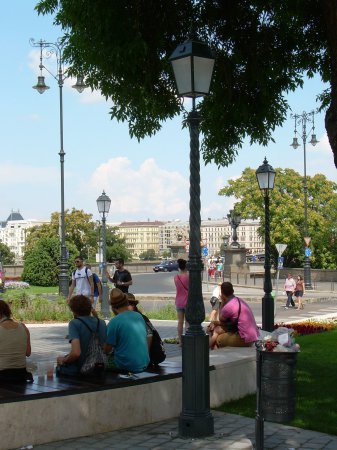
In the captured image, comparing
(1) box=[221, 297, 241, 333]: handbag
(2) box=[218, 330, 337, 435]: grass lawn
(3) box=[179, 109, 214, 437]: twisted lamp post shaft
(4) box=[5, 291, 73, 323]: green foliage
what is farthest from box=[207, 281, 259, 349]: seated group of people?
(4) box=[5, 291, 73, 323]: green foliage

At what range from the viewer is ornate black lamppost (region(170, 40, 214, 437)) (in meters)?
6.98

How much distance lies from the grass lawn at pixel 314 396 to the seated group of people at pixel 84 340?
1.32 metres

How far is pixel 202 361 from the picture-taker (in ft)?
23.0

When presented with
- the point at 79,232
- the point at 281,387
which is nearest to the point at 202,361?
the point at 281,387

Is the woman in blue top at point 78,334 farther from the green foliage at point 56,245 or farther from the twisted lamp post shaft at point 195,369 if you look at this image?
the green foliage at point 56,245

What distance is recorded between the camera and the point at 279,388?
633 cm

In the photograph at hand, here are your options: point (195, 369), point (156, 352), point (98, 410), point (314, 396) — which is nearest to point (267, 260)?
point (314, 396)

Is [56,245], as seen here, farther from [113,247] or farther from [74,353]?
[113,247]

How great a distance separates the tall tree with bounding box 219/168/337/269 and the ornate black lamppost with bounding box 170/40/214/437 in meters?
56.8

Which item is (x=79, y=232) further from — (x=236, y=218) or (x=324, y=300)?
(x=324, y=300)

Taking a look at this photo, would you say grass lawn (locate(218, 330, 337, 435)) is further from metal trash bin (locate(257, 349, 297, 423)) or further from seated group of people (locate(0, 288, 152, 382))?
seated group of people (locate(0, 288, 152, 382))

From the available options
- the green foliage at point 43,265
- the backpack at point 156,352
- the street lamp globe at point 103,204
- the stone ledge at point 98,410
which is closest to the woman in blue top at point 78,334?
the stone ledge at point 98,410

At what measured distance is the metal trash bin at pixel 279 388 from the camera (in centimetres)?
632

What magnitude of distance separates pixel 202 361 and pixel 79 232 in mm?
89982
